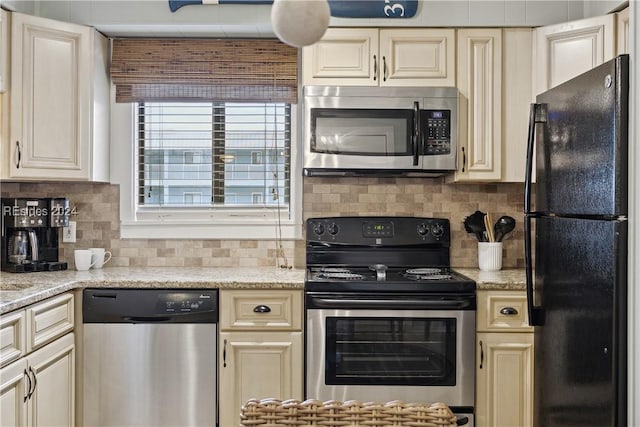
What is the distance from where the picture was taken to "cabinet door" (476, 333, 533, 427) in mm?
2713

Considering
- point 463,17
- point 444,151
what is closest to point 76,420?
point 444,151

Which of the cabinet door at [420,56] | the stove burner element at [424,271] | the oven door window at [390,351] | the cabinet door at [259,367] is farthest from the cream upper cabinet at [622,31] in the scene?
the cabinet door at [259,367]

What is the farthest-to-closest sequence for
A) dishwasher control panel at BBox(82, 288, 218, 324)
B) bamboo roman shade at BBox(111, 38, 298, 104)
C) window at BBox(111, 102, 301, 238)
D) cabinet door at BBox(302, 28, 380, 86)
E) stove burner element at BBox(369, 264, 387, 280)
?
1. window at BBox(111, 102, 301, 238)
2. bamboo roman shade at BBox(111, 38, 298, 104)
3. cabinet door at BBox(302, 28, 380, 86)
4. stove burner element at BBox(369, 264, 387, 280)
5. dishwasher control panel at BBox(82, 288, 218, 324)

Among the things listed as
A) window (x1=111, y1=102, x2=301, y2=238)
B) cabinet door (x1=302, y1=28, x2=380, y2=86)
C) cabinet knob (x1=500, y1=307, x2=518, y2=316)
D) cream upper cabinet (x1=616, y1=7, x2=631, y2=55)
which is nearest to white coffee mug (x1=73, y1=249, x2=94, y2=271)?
window (x1=111, y1=102, x2=301, y2=238)

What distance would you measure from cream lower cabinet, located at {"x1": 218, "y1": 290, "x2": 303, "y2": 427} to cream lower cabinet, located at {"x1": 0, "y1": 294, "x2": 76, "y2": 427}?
0.66m

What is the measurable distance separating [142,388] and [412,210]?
1.66 meters

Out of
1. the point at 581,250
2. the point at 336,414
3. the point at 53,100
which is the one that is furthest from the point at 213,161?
the point at 336,414

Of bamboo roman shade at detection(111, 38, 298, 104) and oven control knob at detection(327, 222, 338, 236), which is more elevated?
bamboo roman shade at detection(111, 38, 298, 104)

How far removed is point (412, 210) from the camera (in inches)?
130

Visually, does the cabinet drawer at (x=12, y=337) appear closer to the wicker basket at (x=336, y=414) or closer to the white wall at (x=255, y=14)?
the wicker basket at (x=336, y=414)

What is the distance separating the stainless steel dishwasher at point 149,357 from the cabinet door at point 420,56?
1.43 meters

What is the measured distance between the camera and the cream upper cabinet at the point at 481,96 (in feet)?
9.79

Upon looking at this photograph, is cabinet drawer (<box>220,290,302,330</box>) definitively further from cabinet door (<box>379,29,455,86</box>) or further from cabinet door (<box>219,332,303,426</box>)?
cabinet door (<box>379,29,455,86</box>)

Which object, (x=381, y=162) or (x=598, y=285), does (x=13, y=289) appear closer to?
(x=381, y=162)
